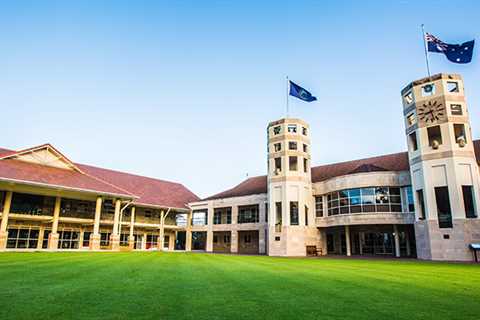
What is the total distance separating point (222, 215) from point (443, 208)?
25.5 metres

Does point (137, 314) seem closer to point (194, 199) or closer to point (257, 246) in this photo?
point (257, 246)

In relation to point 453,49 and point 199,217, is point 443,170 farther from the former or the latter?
point 199,217

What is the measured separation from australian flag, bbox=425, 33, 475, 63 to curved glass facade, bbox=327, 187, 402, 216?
11109 mm

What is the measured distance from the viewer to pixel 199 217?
4478cm

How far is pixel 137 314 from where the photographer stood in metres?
4.82

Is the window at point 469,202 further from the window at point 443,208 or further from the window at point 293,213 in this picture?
the window at point 293,213

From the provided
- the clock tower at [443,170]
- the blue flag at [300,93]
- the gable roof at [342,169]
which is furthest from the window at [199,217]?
the clock tower at [443,170]

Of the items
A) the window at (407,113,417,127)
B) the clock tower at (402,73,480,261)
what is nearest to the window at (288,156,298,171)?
the clock tower at (402,73,480,261)

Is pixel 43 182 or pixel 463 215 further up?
pixel 43 182

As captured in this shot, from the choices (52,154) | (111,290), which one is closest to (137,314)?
(111,290)

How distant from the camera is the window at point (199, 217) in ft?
145

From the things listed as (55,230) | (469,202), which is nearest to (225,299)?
(469,202)

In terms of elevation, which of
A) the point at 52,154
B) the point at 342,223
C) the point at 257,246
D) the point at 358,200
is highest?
the point at 52,154

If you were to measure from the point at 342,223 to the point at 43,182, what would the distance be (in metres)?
25.9
